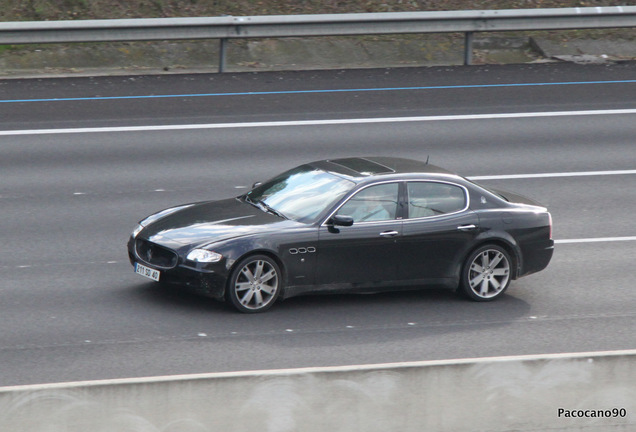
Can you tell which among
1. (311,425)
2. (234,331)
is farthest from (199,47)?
(311,425)

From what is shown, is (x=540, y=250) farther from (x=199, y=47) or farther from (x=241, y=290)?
(x=199, y=47)

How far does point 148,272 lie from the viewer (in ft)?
35.6

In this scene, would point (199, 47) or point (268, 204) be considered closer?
point (268, 204)

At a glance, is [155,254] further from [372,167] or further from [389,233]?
A: [372,167]

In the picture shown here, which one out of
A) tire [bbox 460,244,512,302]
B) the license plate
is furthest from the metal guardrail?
tire [bbox 460,244,512,302]

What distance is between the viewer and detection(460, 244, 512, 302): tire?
11609 mm

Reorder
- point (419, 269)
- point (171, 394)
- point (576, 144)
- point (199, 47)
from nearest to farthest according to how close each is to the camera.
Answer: point (171, 394) < point (419, 269) < point (576, 144) < point (199, 47)

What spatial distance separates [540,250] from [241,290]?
11.4 feet

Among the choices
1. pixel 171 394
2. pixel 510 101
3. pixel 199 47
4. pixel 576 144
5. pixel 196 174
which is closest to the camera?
pixel 171 394

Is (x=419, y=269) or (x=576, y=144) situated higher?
(x=576, y=144)

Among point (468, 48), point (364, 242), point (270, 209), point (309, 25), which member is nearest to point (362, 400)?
point (364, 242)

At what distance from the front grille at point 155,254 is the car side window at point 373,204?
5.95ft

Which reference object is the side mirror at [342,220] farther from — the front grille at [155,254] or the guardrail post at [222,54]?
the guardrail post at [222,54]

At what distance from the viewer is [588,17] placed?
75.4 feet
